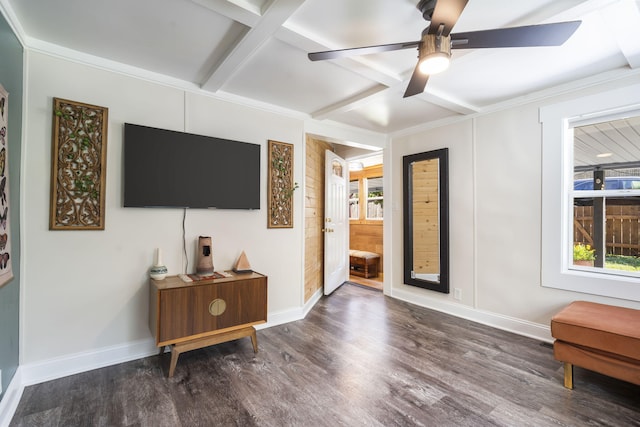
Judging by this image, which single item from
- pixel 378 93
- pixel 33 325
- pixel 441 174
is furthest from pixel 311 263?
pixel 33 325

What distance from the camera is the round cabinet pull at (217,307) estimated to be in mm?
2361

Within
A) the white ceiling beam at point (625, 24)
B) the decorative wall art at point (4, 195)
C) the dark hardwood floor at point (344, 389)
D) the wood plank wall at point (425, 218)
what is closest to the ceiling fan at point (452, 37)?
the white ceiling beam at point (625, 24)

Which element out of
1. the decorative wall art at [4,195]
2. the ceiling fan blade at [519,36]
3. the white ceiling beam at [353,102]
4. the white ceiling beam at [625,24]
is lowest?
the decorative wall art at [4,195]

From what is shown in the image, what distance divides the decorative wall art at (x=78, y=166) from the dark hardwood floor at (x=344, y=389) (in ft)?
3.71

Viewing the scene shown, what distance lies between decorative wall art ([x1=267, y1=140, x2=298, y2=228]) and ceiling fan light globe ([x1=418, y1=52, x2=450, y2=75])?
5.98ft

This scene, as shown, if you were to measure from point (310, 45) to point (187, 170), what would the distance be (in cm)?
140

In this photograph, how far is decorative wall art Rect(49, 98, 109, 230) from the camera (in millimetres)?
2145

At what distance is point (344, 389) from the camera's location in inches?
80.2

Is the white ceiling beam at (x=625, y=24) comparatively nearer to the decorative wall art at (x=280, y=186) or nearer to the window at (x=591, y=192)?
the window at (x=591, y=192)

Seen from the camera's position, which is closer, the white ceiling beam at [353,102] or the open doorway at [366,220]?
the white ceiling beam at [353,102]

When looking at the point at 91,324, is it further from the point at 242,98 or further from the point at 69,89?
the point at 242,98

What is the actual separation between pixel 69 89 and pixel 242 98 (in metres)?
1.32

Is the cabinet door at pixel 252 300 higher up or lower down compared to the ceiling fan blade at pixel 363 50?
lower down

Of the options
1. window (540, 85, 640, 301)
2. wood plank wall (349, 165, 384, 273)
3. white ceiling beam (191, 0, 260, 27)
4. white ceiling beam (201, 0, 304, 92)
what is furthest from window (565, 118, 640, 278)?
wood plank wall (349, 165, 384, 273)
